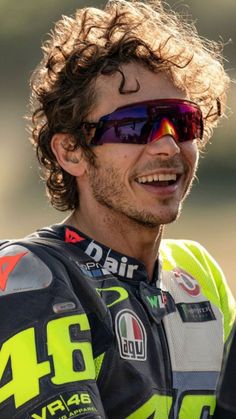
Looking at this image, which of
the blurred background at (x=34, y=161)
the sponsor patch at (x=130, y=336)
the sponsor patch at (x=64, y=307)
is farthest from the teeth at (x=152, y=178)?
the blurred background at (x=34, y=161)

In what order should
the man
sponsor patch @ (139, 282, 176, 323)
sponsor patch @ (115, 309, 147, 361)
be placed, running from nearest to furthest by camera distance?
the man < sponsor patch @ (115, 309, 147, 361) < sponsor patch @ (139, 282, 176, 323)

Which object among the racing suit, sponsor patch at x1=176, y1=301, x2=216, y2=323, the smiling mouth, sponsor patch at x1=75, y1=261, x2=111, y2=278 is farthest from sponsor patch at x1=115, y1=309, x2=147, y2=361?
the smiling mouth

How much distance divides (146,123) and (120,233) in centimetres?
39

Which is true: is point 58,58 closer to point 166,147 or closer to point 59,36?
point 59,36

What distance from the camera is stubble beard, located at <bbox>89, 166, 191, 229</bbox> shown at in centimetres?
430

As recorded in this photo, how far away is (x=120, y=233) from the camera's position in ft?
14.4

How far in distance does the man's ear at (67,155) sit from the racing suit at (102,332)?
30 centimetres

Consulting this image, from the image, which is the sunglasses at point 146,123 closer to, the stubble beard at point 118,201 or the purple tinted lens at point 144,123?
the purple tinted lens at point 144,123

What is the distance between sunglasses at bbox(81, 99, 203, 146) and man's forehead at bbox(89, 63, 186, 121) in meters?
0.03

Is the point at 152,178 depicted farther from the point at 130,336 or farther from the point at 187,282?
the point at 130,336

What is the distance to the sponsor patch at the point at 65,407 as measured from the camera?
360cm

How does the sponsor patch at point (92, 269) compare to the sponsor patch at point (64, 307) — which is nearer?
the sponsor patch at point (64, 307)

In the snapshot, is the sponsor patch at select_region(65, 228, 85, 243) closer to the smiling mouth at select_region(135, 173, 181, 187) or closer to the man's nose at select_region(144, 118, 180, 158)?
the smiling mouth at select_region(135, 173, 181, 187)

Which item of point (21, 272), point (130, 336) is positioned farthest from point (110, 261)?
point (21, 272)
